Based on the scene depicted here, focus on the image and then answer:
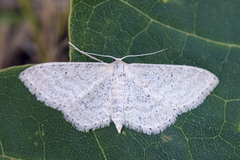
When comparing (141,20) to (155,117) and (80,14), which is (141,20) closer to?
(80,14)

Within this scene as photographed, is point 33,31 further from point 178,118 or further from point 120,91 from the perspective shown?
point 178,118

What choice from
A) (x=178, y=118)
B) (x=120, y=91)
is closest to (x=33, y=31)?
(x=120, y=91)

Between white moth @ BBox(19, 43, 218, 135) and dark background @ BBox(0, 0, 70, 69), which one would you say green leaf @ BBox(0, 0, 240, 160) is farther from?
dark background @ BBox(0, 0, 70, 69)

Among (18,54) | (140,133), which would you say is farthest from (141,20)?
(18,54)

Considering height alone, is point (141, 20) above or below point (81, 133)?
above

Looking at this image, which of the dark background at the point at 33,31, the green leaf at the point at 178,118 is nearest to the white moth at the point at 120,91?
the green leaf at the point at 178,118
